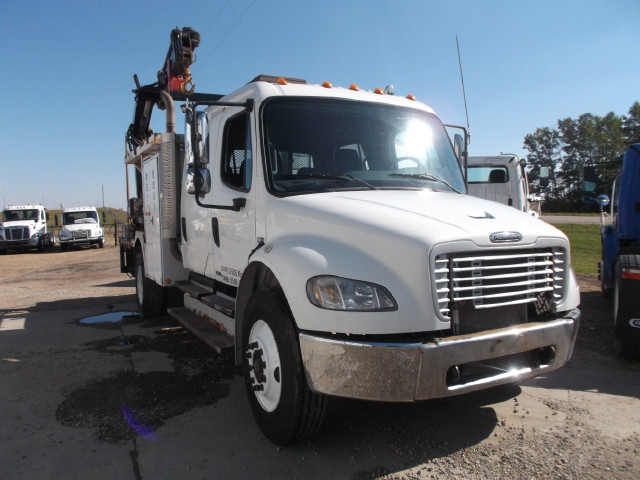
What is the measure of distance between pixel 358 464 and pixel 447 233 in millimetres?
1590

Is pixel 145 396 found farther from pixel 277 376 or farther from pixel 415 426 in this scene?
pixel 415 426

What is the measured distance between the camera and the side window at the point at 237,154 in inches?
158

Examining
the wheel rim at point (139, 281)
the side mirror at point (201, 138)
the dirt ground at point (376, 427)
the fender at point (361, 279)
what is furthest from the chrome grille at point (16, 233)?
the fender at point (361, 279)

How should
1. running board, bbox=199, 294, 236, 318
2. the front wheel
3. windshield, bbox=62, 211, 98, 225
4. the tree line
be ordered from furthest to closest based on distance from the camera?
the tree line
windshield, bbox=62, 211, 98, 225
running board, bbox=199, 294, 236, 318
the front wheel

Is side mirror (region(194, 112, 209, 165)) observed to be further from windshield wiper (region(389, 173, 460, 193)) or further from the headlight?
the headlight

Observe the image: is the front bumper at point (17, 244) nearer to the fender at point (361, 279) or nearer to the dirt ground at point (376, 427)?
the dirt ground at point (376, 427)

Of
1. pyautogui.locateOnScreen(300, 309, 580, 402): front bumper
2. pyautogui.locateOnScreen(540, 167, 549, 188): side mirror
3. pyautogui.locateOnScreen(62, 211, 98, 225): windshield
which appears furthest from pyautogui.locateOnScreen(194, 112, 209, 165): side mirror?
pyautogui.locateOnScreen(62, 211, 98, 225): windshield

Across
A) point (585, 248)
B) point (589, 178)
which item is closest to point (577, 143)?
point (585, 248)

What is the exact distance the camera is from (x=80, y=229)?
981 inches

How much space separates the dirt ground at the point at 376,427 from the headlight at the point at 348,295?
104cm

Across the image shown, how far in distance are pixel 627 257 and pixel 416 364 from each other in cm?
343

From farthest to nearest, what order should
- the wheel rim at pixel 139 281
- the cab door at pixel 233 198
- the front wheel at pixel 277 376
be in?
the wheel rim at pixel 139 281 < the cab door at pixel 233 198 < the front wheel at pixel 277 376

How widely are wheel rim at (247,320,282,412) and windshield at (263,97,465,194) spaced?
3.51 feet

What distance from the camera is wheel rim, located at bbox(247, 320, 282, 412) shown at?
3260 mm
